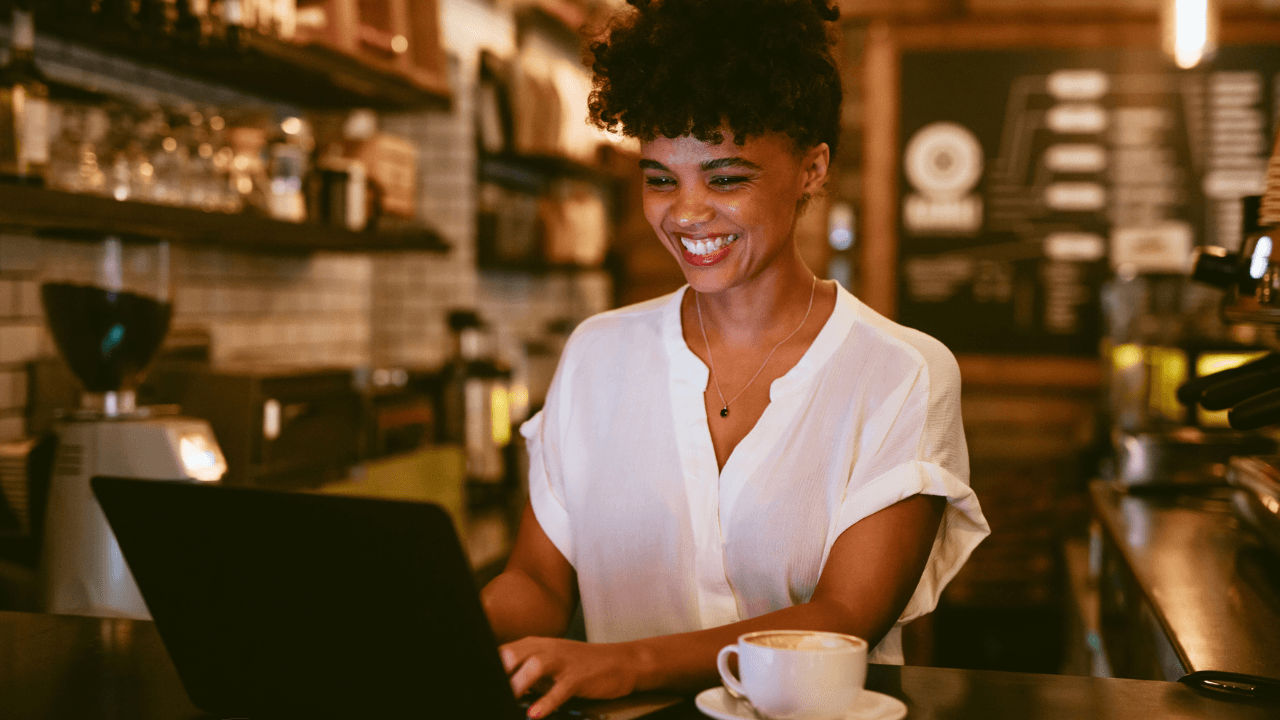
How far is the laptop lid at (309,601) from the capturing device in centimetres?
77

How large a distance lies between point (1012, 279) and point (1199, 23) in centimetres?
166

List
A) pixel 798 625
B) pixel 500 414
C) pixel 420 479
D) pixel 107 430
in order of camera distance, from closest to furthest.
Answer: pixel 798 625, pixel 107 430, pixel 420 479, pixel 500 414

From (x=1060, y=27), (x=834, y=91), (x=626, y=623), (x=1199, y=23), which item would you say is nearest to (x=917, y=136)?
(x=1060, y=27)

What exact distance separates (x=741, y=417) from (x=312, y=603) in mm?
704

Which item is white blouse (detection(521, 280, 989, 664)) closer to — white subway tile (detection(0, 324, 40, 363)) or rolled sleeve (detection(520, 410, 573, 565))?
rolled sleeve (detection(520, 410, 573, 565))

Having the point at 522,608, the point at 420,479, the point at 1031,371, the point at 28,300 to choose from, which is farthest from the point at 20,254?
the point at 1031,371

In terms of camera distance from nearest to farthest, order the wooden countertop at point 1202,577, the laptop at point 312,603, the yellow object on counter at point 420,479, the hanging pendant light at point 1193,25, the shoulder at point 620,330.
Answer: the laptop at point 312,603 < the wooden countertop at point 1202,577 < the shoulder at point 620,330 < the yellow object on counter at point 420,479 < the hanging pendant light at point 1193,25

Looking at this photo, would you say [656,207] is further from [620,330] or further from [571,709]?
[571,709]

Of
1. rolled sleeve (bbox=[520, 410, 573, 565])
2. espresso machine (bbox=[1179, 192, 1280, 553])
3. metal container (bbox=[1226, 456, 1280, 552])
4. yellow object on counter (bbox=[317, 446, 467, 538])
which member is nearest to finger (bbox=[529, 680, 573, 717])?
rolled sleeve (bbox=[520, 410, 573, 565])

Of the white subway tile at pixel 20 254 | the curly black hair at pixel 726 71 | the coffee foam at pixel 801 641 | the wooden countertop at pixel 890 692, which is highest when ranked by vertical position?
the curly black hair at pixel 726 71

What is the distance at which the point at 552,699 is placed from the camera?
853 millimetres

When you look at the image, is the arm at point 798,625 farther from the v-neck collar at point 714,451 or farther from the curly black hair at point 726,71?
the curly black hair at point 726,71

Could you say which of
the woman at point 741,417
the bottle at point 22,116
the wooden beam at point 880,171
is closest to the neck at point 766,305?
the woman at point 741,417

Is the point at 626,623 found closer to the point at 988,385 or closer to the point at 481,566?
the point at 481,566
